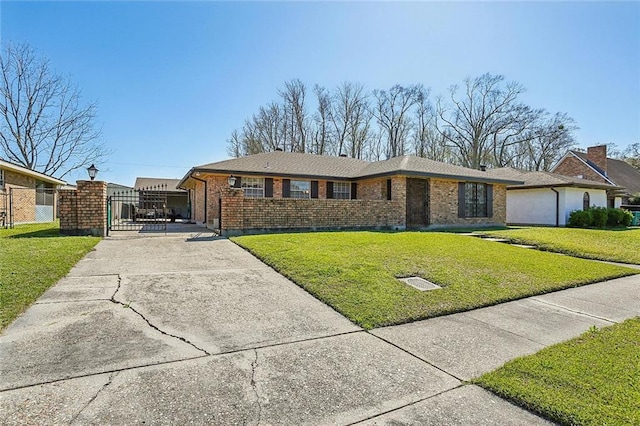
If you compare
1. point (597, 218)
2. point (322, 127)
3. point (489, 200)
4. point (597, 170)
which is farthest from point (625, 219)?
point (322, 127)

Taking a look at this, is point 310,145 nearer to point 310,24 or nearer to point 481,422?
point 310,24

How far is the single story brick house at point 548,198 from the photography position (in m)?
19.2

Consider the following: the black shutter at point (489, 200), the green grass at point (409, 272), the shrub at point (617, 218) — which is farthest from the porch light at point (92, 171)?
the shrub at point (617, 218)

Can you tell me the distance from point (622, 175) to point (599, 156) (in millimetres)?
5945

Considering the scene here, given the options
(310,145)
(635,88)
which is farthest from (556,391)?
(310,145)

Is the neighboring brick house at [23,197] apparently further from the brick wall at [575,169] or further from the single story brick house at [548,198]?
the brick wall at [575,169]

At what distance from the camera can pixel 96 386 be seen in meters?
2.37

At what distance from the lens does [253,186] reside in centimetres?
1526

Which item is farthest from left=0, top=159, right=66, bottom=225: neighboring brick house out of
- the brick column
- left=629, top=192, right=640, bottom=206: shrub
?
left=629, top=192, right=640, bottom=206: shrub

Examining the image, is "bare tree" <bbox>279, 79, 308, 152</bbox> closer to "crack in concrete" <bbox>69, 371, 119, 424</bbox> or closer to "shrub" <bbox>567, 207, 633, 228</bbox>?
"shrub" <bbox>567, 207, 633, 228</bbox>

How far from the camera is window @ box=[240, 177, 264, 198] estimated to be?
15.1m

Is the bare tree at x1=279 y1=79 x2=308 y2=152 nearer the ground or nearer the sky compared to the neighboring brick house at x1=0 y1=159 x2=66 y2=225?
nearer the sky

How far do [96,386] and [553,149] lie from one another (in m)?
45.7

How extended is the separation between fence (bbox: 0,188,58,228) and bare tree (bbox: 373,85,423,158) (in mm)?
29247
